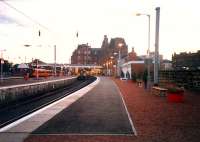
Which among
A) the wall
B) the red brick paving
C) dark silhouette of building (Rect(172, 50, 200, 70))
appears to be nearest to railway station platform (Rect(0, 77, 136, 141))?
the red brick paving

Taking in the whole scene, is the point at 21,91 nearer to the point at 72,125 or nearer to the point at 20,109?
the point at 20,109

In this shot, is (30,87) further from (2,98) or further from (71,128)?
(71,128)

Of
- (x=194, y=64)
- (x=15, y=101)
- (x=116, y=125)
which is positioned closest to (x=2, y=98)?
(x=15, y=101)

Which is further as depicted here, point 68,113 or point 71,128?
point 68,113

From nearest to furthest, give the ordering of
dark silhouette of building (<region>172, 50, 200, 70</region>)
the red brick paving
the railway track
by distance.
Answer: the red brick paving, the railway track, dark silhouette of building (<region>172, 50, 200, 70</region>)

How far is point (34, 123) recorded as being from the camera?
1577 cm

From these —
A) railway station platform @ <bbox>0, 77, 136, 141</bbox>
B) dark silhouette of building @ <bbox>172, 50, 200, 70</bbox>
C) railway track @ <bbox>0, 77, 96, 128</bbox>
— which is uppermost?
dark silhouette of building @ <bbox>172, 50, 200, 70</bbox>

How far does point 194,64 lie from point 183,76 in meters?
45.6

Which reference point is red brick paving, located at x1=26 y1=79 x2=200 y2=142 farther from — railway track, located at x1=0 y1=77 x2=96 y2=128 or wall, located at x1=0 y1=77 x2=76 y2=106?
wall, located at x1=0 y1=77 x2=76 y2=106

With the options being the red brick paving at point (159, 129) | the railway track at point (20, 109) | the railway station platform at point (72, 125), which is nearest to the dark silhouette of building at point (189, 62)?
the railway track at point (20, 109)

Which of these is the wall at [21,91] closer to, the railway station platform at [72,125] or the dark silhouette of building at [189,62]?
the railway station platform at [72,125]

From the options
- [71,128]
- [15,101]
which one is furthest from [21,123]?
[15,101]

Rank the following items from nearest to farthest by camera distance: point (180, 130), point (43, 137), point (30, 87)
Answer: point (43, 137), point (180, 130), point (30, 87)

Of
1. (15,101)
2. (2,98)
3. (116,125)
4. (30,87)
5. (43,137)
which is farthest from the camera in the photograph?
(30,87)
